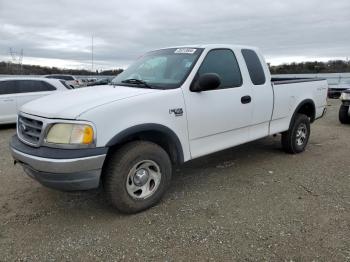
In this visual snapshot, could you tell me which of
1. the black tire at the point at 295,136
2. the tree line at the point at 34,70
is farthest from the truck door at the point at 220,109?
the tree line at the point at 34,70

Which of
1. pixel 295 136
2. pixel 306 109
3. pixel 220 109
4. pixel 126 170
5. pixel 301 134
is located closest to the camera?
pixel 126 170

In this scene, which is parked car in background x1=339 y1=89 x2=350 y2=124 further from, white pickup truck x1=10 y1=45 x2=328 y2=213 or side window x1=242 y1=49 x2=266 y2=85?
side window x1=242 y1=49 x2=266 y2=85

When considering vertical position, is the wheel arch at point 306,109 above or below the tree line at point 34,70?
below

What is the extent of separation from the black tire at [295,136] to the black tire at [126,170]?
309 centimetres

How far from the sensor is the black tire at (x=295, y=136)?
20.6 feet

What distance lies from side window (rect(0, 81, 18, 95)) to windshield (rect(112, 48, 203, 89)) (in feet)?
21.1

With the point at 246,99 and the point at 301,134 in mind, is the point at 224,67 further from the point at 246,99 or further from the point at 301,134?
the point at 301,134

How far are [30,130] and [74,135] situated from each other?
0.68 meters

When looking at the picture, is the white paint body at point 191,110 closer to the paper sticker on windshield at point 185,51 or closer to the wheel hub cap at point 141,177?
Answer: the paper sticker on windshield at point 185,51

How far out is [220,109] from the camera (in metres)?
4.61

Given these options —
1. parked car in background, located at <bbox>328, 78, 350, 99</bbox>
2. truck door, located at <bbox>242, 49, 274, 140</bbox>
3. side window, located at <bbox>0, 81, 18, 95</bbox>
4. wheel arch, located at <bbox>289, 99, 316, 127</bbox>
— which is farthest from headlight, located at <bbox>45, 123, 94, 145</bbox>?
parked car in background, located at <bbox>328, 78, 350, 99</bbox>

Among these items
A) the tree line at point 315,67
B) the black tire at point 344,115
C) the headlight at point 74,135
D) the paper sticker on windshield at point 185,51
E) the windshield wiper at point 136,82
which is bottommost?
the black tire at point 344,115

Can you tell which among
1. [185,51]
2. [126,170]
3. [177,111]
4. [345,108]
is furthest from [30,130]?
[345,108]

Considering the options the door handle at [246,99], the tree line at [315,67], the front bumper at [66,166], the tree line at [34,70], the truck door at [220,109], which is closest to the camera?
the front bumper at [66,166]
